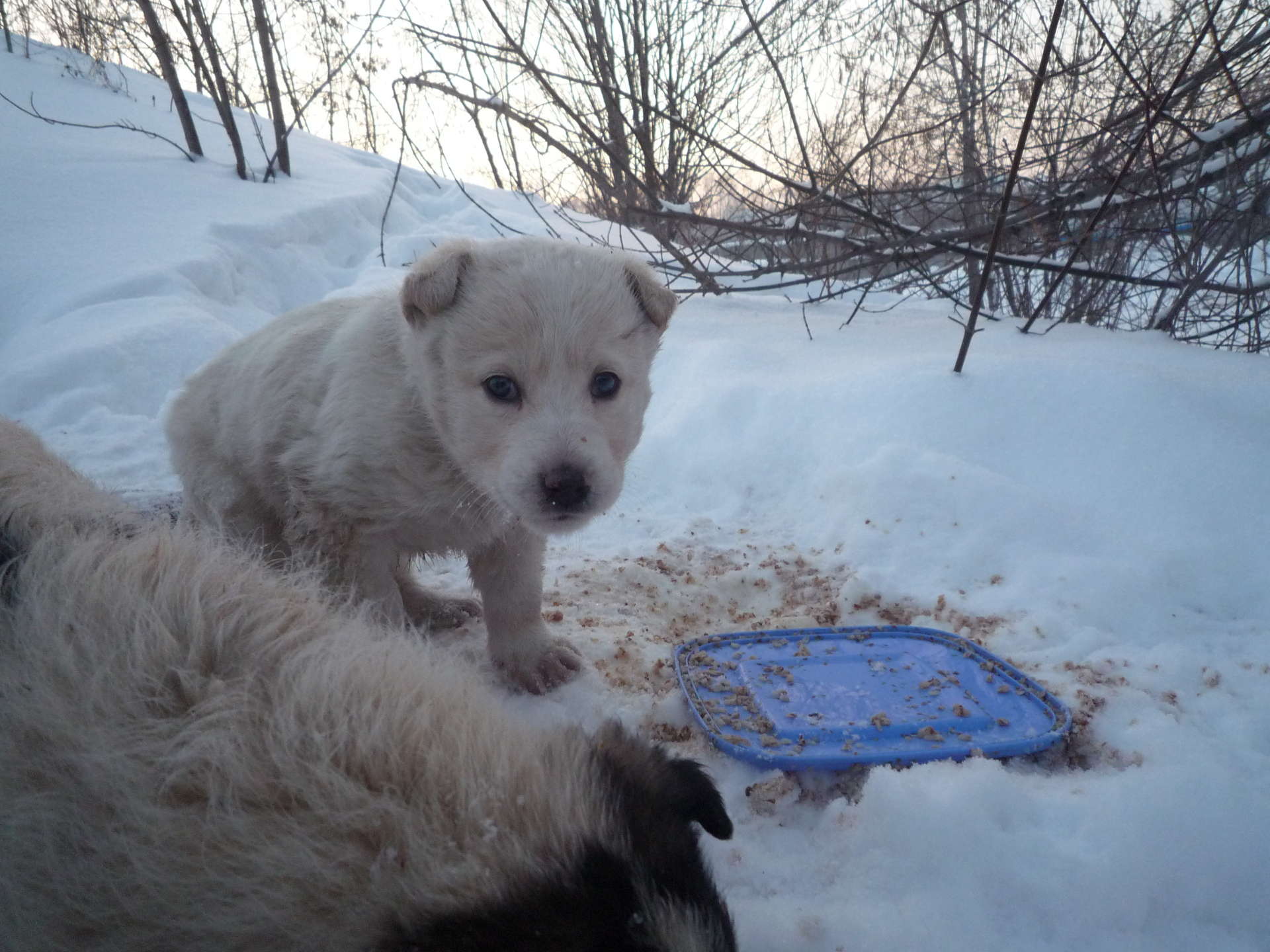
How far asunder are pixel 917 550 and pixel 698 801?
2.38m

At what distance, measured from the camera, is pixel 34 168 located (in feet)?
26.7

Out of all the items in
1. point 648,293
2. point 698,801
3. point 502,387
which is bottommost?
point 698,801

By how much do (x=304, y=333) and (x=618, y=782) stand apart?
2484 millimetres

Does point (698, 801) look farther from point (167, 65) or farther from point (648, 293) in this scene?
→ point (167, 65)

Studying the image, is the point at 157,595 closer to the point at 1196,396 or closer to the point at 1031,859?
the point at 1031,859

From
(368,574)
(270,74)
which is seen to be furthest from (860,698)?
(270,74)

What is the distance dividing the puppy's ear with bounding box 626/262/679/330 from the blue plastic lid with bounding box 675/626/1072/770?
120cm

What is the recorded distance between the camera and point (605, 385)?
242 centimetres

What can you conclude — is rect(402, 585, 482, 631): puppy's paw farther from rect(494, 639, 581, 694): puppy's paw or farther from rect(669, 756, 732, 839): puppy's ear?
rect(669, 756, 732, 839): puppy's ear

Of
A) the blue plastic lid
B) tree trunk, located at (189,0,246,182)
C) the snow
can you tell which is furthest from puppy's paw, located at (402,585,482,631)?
tree trunk, located at (189,0,246,182)

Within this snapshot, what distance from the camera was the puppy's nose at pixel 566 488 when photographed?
2.13 m

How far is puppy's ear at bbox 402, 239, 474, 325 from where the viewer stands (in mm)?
2375

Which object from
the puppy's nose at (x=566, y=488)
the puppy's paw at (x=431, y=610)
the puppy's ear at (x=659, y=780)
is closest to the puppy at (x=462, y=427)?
the puppy's nose at (x=566, y=488)

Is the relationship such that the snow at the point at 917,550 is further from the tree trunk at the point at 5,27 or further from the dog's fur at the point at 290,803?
the tree trunk at the point at 5,27
